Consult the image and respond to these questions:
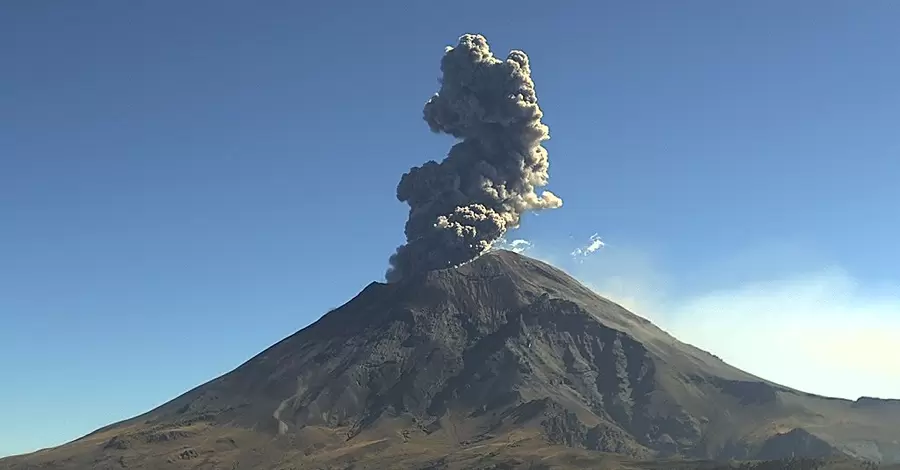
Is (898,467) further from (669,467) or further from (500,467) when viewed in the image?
(500,467)

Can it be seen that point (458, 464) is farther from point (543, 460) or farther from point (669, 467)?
point (669, 467)

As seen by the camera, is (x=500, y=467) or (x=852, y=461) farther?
(x=500, y=467)

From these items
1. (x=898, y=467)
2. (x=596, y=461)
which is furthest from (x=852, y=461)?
(x=596, y=461)

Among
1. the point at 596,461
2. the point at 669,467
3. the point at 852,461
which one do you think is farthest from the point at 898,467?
the point at 596,461

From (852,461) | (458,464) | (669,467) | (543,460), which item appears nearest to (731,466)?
(669,467)

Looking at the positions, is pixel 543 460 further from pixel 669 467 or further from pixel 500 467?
pixel 669 467

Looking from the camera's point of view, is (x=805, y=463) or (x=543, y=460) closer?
(x=805, y=463)
